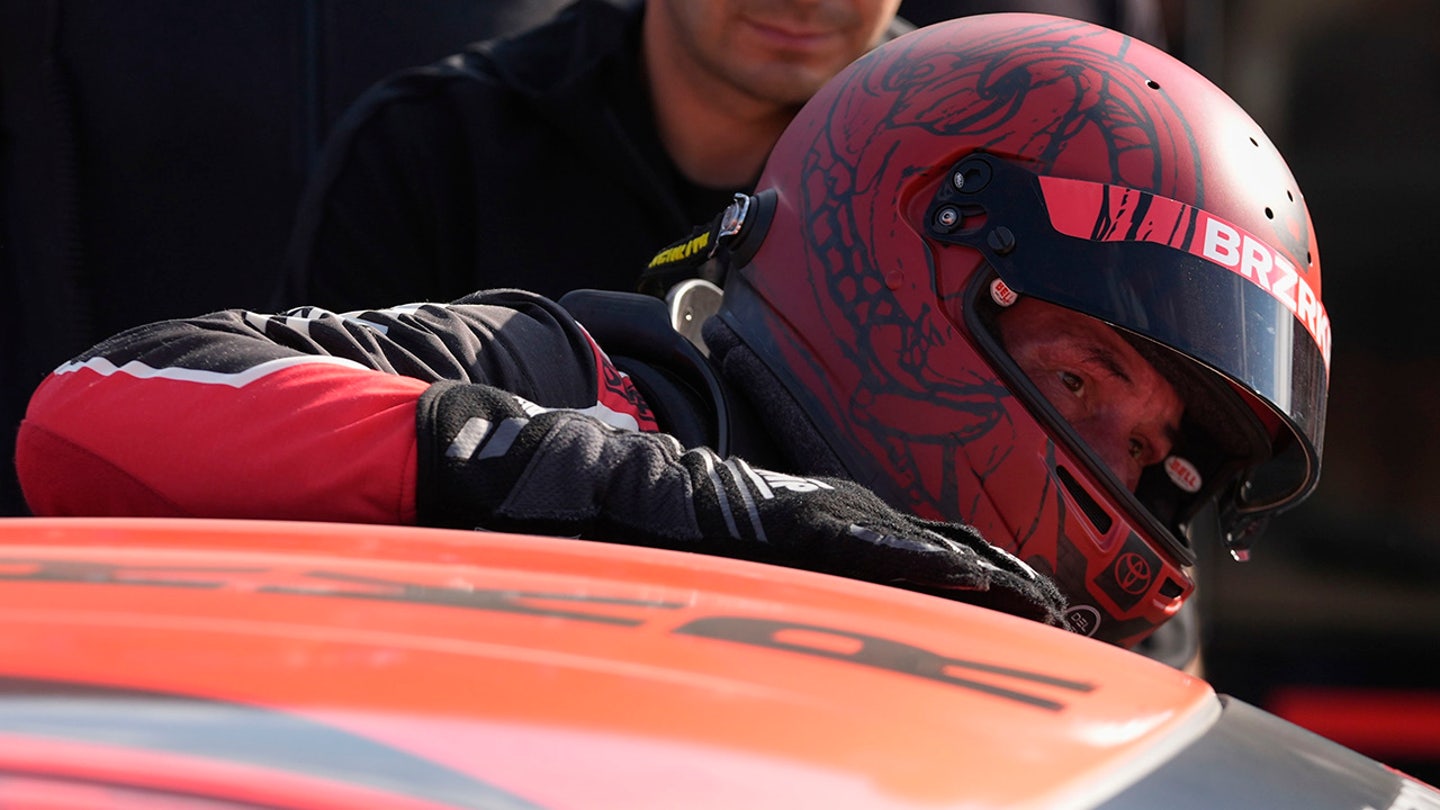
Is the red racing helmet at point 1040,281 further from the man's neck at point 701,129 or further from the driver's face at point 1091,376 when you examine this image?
the man's neck at point 701,129

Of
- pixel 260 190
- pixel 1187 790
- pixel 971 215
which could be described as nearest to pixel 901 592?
pixel 1187 790

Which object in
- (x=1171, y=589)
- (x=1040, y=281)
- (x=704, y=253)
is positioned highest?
(x=1040, y=281)

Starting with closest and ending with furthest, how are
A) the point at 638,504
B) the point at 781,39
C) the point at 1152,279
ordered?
the point at 638,504
the point at 1152,279
the point at 781,39

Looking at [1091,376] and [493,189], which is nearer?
[1091,376]

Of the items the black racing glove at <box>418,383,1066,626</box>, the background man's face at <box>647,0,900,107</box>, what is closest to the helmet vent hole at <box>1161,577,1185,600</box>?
the black racing glove at <box>418,383,1066,626</box>

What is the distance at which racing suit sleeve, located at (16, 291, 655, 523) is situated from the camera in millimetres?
1217

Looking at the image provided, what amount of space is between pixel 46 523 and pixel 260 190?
211 cm

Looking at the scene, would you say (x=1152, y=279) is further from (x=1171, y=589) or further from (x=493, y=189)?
(x=493, y=189)

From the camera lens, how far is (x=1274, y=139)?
3227 millimetres

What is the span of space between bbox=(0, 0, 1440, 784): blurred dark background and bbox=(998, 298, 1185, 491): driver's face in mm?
1661

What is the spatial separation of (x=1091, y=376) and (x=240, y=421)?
3.14 ft

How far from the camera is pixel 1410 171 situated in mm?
3141

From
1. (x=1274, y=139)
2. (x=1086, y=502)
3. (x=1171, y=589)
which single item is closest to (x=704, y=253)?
(x=1086, y=502)

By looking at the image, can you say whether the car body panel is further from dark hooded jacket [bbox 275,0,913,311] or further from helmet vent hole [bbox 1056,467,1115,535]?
dark hooded jacket [bbox 275,0,913,311]
